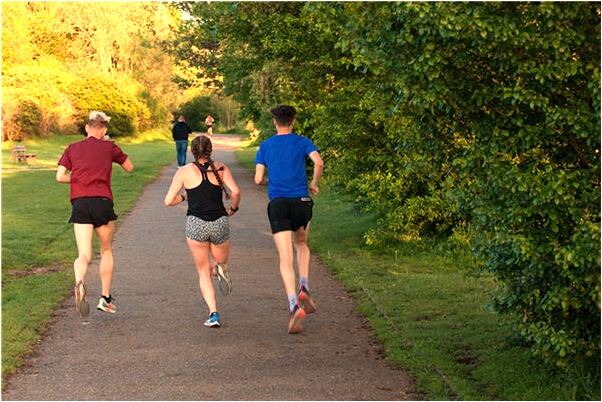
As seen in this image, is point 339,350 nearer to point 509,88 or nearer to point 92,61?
point 509,88

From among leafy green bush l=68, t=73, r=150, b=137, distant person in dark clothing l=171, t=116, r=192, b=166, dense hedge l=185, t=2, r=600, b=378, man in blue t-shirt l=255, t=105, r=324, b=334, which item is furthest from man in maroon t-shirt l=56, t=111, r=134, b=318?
leafy green bush l=68, t=73, r=150, b=137

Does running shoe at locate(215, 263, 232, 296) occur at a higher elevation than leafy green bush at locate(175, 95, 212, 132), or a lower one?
higher

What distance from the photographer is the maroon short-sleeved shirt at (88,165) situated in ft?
30.1

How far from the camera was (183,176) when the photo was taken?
8.98 m

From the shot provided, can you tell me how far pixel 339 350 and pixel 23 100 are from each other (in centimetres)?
5460

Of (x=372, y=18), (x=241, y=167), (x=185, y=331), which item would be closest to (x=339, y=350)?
(x=185, y=331)

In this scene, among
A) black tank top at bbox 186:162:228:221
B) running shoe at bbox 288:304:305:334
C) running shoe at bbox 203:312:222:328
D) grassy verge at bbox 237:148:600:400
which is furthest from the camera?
black tank top at bbox 186:162:228:221

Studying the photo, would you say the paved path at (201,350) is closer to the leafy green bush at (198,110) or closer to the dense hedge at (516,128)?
the dense hedge at (516,128)

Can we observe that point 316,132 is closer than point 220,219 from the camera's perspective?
No

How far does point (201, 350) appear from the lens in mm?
7930

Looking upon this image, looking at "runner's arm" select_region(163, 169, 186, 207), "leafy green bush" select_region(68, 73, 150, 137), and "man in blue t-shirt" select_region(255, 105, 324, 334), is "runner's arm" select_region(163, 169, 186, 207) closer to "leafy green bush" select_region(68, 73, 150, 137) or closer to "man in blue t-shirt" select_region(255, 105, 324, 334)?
"man in blue t-shirt" select_region(255, 105, 324, 334)

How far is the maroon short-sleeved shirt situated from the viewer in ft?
30.1

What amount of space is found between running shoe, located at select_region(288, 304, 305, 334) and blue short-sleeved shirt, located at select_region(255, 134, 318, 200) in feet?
3.58

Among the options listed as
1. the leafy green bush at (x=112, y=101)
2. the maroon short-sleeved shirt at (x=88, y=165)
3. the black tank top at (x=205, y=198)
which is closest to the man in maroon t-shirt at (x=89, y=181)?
the maroon short-sleeved shirt at (x=88, y=165)
